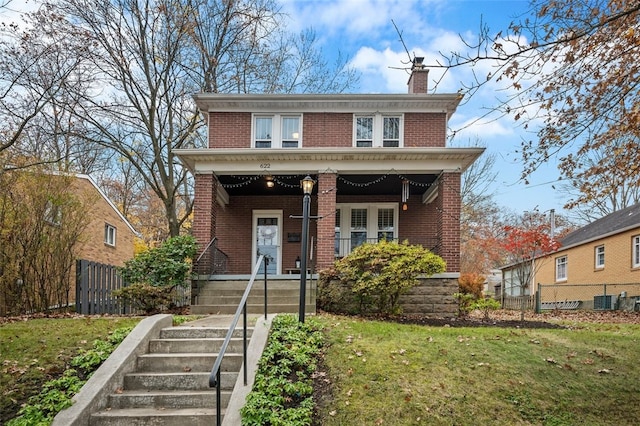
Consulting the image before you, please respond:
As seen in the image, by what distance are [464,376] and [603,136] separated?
3979 millimetres

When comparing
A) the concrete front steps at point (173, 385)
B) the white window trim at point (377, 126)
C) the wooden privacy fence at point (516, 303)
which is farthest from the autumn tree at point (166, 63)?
the wooden privacy fence at point (516, 303)

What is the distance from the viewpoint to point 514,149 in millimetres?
6523

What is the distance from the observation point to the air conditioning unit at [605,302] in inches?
715

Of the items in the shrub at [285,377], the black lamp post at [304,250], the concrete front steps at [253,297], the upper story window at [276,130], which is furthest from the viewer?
the upper story window at [276,130]

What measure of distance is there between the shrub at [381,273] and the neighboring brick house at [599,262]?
9700 millimetres

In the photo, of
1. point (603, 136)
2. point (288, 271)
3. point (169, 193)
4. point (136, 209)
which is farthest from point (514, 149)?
point (136, 209)

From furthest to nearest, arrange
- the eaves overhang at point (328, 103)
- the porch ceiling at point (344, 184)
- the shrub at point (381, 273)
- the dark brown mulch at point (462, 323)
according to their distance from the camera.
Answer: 1. the eaves overhang at point (328, 103)
2. the porch ceiling at point (344, 184)
3. the shrub at point (381, 273)
4. the dark brown mulch at point (462, 323)

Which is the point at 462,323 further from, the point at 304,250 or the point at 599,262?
the point at 599,262

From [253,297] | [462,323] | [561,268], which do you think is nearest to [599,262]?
Result: [561,268]

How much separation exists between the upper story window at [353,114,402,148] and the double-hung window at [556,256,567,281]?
17340 mm

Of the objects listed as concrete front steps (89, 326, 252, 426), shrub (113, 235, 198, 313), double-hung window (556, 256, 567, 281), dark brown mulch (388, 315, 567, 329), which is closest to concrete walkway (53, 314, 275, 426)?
concrete front steps (89, 326, 252, 426)

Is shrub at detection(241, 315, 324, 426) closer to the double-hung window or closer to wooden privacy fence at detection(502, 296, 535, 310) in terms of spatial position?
wooden privacy fence at detection(502, 296, 535, 310)

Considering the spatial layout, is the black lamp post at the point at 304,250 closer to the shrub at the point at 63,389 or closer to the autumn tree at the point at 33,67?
the shrub at the point at 63,389

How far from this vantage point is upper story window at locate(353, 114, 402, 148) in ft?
44.3
